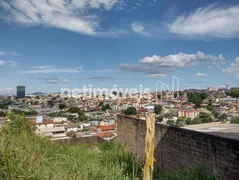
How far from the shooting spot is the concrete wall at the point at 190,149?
11.0 feet

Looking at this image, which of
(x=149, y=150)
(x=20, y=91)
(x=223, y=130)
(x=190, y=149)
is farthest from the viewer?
(x=20, y=91)

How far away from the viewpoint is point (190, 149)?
425 cm

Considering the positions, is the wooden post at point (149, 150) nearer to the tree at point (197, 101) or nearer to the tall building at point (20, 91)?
the tree at point (197, 101)

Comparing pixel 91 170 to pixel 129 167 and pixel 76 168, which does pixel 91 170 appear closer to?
pixel 76 168

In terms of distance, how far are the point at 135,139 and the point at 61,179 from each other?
14.2 ft

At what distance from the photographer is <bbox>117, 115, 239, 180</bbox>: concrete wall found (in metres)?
3.37

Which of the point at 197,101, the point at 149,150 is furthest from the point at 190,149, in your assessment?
the point at 197,101

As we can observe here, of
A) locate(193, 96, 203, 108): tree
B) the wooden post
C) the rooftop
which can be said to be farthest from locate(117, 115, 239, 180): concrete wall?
locate(193, 96, 203, 108): tree

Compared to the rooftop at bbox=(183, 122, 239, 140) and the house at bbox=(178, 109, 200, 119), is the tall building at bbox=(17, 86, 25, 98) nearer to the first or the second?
the house at bbox=(178, 109, 200, 119)

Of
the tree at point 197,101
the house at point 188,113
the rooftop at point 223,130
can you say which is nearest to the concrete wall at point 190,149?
the rooftop at point 223,130

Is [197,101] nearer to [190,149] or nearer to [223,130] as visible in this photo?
[223,130]

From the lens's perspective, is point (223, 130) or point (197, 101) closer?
point (223, 130)

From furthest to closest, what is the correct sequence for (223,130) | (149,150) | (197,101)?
1. (197,101)
2. (223,130)
3. (149,150)

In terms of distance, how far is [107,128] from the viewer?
1174 inches
